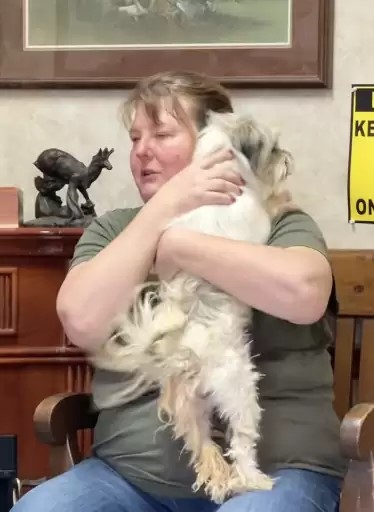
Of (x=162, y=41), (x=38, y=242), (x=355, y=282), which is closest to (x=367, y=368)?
(x=355, y=282)

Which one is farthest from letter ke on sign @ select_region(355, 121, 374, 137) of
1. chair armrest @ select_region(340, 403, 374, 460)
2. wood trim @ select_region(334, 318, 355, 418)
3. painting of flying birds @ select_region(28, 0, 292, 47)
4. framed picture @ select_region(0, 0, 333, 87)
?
chair armrest @ select_region(340, 403, 374, 460)

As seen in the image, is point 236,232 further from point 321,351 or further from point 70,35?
point 70,35

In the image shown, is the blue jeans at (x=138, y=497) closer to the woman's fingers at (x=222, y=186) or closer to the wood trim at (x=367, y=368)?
the wood trim at (x=367, y=368)

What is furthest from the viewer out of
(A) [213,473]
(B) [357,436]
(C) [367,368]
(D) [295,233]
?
(C) [367,368]

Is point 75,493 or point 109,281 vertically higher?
point 109,281

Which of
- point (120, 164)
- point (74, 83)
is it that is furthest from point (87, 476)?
point (74, 83)

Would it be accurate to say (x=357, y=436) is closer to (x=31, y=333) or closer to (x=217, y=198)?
(x=217, y=198)

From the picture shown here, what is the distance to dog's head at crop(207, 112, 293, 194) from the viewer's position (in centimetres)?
133

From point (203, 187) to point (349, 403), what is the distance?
65 cm

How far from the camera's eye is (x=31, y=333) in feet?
5.09

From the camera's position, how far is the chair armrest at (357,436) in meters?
1.14

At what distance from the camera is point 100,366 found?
55.1 inches

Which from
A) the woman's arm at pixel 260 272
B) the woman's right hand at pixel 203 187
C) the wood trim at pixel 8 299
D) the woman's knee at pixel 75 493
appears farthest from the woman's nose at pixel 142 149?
the woman's knee at pixel 75 493

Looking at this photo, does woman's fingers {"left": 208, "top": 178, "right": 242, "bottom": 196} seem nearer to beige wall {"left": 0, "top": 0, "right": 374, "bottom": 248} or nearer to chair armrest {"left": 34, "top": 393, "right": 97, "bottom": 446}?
chair armrest {"left": 34, "top": 393, "right": 97, "bottom": 446}
